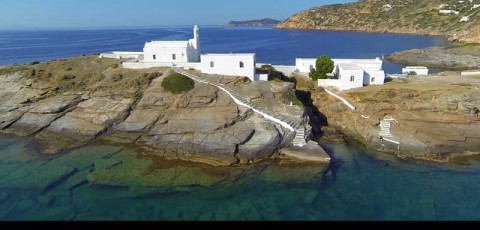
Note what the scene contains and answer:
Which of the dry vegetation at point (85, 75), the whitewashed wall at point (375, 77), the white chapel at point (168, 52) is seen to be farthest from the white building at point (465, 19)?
the dry vegetation at point (85, 75)

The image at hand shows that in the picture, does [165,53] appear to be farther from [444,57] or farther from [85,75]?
[444,57]

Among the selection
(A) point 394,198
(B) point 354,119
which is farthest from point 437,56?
(A) point 394,198

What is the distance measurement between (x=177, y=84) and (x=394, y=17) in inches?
5731

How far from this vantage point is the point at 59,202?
21.8m

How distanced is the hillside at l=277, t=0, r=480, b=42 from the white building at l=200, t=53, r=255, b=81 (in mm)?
95307

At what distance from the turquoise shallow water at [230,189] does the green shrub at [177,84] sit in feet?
27.0

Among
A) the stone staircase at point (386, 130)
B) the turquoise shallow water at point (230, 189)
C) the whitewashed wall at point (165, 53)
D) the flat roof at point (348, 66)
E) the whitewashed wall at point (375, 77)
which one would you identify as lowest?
the turquoise shallow water at point (230, 189)

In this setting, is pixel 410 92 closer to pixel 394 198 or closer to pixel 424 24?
pixel 394 198

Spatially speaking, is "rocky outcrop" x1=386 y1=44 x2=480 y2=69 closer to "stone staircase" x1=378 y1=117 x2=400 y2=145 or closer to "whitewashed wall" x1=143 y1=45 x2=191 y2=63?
"stone staircase" x1=378 y1=117 x2=400 y2=145

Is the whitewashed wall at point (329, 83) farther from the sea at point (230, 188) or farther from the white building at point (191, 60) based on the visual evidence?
the sea at point (230, 188)

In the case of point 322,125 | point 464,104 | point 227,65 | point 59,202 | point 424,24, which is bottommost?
point 59,202

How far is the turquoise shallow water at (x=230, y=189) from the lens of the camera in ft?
68.1

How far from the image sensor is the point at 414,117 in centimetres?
3152
